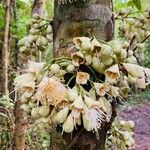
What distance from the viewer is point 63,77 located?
1098 millimetres

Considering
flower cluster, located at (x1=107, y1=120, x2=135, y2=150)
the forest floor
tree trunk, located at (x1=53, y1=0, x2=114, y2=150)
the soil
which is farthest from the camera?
the forest floor

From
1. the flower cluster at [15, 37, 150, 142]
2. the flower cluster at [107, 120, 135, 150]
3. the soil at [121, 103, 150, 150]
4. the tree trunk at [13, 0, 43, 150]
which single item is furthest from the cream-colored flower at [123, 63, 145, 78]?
the soil at [121, 103, 150, 150]

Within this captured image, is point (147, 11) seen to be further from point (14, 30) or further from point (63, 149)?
point (14, 30)

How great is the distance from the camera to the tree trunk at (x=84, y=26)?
1113 millimetres

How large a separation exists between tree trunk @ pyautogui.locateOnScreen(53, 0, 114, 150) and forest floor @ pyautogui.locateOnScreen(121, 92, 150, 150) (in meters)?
8.09

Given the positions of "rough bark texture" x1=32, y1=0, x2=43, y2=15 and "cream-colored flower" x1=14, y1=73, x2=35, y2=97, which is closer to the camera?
"cream-colored flower" x1=14, y1=73, x2=35, y2=97

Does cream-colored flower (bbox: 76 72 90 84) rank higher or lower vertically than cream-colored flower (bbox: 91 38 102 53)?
lower

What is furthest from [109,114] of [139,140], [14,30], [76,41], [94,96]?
[139,140]

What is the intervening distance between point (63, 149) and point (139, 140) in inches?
358

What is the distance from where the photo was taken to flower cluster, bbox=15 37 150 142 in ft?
3.39

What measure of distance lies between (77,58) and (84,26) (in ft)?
0.41

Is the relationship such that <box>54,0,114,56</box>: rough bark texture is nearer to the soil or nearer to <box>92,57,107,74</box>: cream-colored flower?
<box>92,57,107,74</box>: cream-colored flower

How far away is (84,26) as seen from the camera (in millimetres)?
1140

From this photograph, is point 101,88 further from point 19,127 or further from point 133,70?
point 19,127
